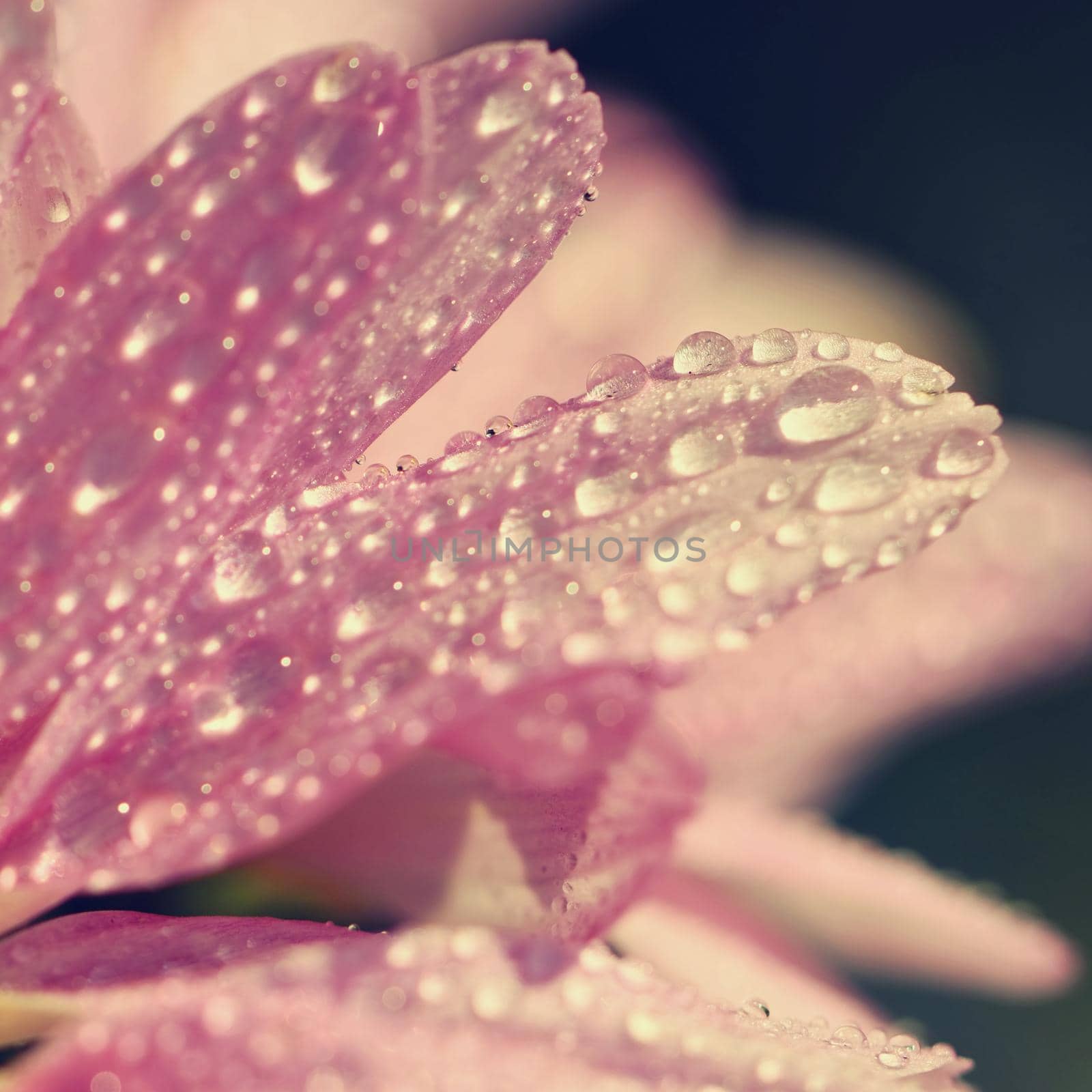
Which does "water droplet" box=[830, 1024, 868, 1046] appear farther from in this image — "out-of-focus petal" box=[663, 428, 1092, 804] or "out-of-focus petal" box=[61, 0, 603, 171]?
"out-of-focus petal" box=[61, 0, 603, 171]

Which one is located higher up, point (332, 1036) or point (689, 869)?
point (332, 1036)

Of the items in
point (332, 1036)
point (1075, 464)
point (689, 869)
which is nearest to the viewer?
point (332, 1036)

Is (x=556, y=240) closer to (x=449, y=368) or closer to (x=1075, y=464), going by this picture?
(x=449, y=368)

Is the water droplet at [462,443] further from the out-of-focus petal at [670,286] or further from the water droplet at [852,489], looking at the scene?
the out-of-focus petal at [670,286]

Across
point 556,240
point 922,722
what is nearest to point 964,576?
point 922,722

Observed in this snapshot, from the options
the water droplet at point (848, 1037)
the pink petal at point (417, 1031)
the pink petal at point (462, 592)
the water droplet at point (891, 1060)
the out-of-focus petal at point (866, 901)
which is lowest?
the out-of-focus petal at point (866, 901)

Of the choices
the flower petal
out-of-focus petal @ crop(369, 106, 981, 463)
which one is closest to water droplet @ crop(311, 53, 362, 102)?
the flower petal

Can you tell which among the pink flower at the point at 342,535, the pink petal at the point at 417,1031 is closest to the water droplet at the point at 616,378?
the pink flower at the point at 342,535
